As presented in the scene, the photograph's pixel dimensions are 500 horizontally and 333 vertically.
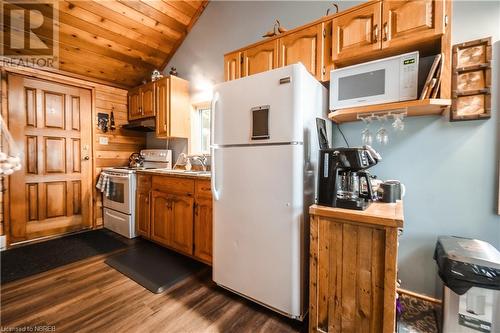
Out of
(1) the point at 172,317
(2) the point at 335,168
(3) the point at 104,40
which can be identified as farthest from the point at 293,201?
(3) the point at 104,40

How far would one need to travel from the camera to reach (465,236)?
161 centimetres

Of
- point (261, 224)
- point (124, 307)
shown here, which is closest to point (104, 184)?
point (124, 307)

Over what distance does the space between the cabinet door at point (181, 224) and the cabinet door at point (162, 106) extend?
1161 mm

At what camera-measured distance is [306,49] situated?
6.20 feet

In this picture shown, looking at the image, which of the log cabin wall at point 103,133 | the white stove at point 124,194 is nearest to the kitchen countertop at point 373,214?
the white stove at point 124,194

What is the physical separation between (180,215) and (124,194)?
1.17 meters

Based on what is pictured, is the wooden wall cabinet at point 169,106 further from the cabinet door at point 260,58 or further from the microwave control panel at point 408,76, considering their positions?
the microwave control panel at point 408,76

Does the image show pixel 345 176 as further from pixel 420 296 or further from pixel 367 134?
pixel 420 296

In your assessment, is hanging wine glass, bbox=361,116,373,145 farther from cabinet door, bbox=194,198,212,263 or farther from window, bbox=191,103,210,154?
window, bbox=191,103,210,154

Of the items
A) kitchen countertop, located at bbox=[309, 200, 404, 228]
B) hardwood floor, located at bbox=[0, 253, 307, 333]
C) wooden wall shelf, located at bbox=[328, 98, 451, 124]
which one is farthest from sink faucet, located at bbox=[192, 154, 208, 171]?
kitchen countertop, located at bbox=[309, 200, 404, 228]

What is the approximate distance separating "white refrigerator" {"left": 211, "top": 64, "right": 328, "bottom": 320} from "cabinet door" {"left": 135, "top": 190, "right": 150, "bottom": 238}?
151 cm

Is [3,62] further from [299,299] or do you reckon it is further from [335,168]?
[299,299]

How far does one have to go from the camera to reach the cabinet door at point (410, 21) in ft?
4.53

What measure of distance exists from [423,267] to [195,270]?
2.03 meters
